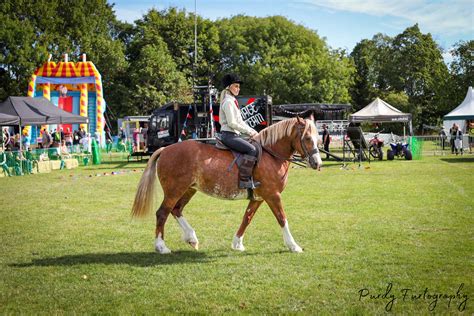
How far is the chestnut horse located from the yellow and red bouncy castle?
109 ft

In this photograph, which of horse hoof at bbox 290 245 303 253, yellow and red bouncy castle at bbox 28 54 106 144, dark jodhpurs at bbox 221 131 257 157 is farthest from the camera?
yellow and red bouncy castle at bbox 28 54 106 144

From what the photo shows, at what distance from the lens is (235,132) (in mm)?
8281


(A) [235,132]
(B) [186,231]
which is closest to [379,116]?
(A) [235,132]

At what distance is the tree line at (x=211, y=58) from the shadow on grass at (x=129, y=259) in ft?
133

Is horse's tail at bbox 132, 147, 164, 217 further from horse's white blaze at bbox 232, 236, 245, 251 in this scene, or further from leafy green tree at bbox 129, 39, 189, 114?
leafy green tree at bbox 129, 39, 189, 114

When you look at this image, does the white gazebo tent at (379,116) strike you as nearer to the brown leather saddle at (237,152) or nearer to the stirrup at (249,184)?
the brown leather saddle at (237,152)

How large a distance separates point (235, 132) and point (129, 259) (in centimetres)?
270

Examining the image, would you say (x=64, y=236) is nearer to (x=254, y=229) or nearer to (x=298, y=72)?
(x=254, y=229)

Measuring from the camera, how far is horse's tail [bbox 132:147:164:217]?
8.15 m

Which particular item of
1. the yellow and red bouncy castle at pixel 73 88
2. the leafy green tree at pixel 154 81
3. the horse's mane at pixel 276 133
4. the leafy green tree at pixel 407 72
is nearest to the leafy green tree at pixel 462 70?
the leafy green tree at pixel 407 72

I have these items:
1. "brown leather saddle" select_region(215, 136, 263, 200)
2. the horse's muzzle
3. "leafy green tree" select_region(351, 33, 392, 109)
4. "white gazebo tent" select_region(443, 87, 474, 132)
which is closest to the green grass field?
"brown leather saddle" select_region(215, 136, 263, 200)

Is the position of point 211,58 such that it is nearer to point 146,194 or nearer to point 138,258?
point 146,194

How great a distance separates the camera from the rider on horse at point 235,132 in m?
8.08

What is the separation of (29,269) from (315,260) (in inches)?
168
